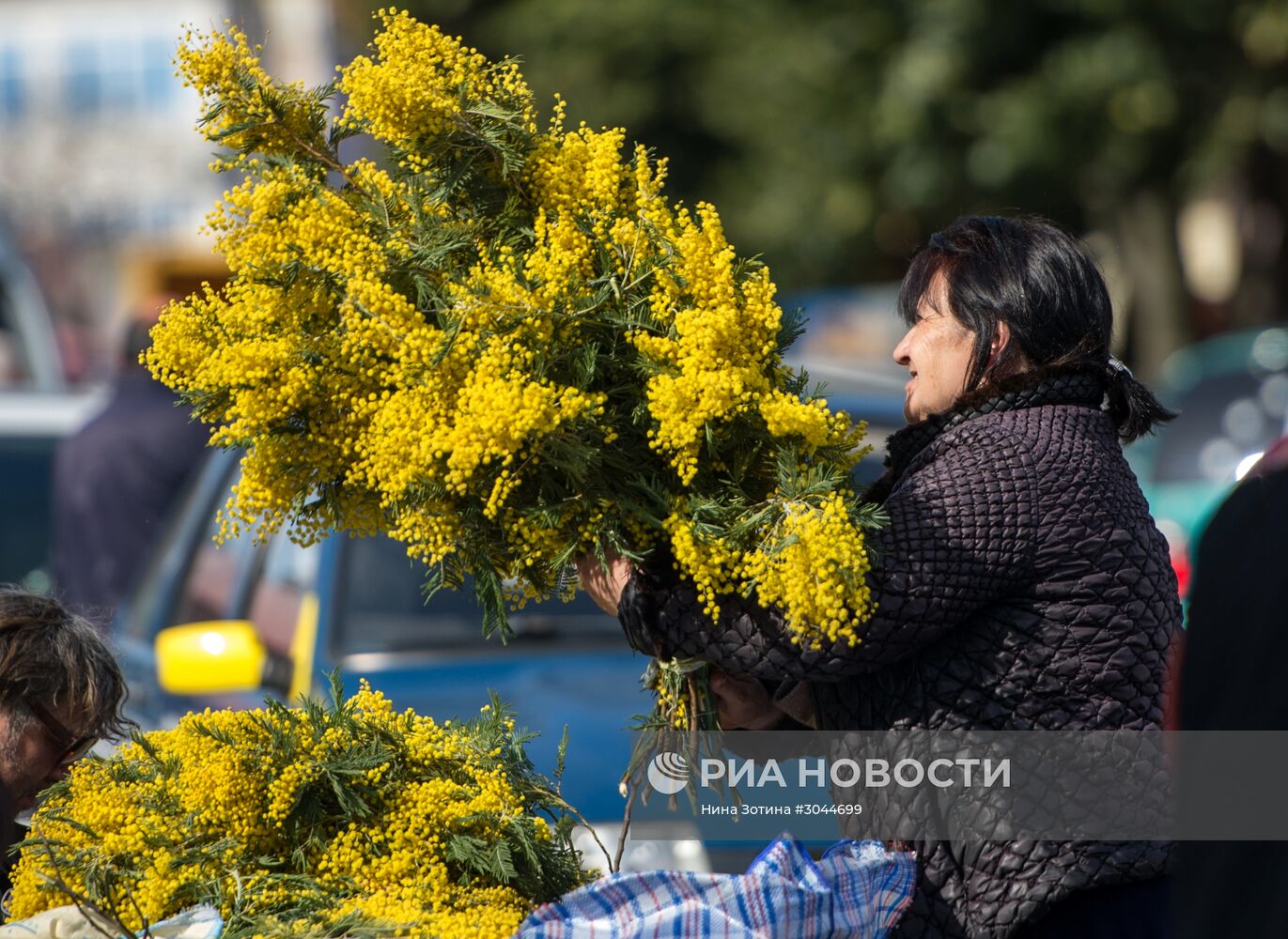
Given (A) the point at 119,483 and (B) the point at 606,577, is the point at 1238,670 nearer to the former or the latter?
(B) the point at 606,577

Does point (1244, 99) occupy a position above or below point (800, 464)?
above

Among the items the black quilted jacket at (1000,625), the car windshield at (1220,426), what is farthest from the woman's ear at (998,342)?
the car windshield at (1220,426)

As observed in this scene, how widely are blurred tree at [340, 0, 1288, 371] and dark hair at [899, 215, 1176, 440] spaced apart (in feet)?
31.5

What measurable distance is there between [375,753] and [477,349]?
0.67 meters

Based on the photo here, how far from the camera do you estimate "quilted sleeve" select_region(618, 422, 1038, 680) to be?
229 cm

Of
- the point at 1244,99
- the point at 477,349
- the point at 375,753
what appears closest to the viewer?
the point at 477,349

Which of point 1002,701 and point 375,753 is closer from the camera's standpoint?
point 1002,701

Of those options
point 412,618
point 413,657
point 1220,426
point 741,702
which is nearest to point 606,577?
point 741,702

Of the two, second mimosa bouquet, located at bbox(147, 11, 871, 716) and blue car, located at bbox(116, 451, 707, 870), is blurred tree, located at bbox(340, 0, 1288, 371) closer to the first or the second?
blue car, located at bbox(116, 451, 707, 870)

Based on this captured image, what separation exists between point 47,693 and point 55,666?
51 mm

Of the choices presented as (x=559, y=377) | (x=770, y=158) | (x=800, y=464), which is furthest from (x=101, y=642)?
(x=770, y=158)

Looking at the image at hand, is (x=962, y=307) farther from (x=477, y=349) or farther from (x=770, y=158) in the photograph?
(x=770, y=158)

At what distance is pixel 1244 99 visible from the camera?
13.2 m

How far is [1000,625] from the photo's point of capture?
7.77 feet
